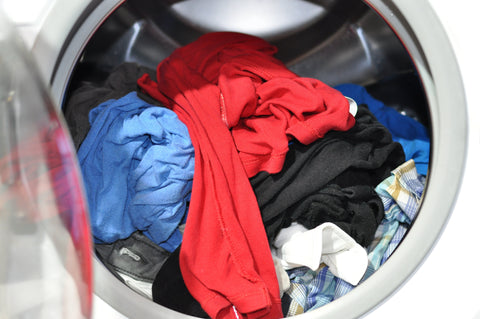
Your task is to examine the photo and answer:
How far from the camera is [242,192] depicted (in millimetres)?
748

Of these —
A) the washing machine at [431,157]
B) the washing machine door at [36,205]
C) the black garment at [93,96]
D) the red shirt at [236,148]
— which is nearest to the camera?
the washing machine door at [36,205]

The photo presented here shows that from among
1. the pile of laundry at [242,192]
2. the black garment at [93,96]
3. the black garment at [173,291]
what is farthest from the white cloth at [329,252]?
the black garment at [93,96]

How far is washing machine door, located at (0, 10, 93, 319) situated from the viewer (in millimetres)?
455

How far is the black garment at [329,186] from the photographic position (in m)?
0.77

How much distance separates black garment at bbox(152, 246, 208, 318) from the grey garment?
0.04m

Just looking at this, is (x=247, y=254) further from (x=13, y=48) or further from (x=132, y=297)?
(x=13, y=48)

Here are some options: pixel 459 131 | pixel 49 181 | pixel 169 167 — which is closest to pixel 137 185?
pixel 169 167

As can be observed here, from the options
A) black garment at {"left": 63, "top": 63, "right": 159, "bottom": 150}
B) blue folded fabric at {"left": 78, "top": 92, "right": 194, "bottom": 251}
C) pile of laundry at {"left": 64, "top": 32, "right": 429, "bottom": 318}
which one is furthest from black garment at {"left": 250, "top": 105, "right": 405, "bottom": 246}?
black garment at {"left": 63, "top": 63, "right": 159, "bottom": 150}

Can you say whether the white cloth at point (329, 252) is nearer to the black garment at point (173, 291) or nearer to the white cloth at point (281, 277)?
the white cloth at point (281, 277)

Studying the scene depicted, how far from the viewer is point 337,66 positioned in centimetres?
110

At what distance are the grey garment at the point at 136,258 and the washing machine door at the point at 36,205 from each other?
0.31m

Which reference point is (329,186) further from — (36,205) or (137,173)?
(36,205)

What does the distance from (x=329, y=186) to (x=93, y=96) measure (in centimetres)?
46

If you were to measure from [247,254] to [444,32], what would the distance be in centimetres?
40
